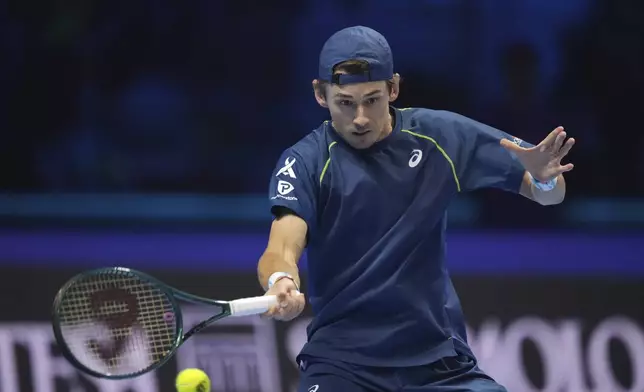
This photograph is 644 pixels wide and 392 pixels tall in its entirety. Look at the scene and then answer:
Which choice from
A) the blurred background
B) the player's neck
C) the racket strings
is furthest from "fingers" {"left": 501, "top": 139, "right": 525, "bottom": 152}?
the blurred background

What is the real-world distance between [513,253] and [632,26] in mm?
2205

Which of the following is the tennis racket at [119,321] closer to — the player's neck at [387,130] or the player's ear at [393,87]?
the player's neck at [387,130]

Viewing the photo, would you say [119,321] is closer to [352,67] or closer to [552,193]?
[352,67]

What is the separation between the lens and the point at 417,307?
489 cm

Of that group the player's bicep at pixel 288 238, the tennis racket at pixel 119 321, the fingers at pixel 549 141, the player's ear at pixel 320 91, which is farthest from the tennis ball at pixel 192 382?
the fingers at pixel 549 141

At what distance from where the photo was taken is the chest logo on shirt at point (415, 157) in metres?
5.02

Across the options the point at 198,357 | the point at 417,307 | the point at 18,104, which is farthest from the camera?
the point at 18,104

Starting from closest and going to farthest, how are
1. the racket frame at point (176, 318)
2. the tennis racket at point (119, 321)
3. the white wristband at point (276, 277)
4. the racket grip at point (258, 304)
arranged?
the racket grip at point (258, 304), the white wristband at point (276, 277), the racket frame at point (176, 318), the tennis racket at point (119, 321)

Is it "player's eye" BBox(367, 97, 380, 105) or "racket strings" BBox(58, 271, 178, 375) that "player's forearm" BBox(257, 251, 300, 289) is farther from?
"player's eye" BBox(367, 97, 380, 105)

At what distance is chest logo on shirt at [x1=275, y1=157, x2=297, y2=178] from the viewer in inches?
194

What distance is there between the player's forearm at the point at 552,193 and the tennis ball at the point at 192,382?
223 centimetres

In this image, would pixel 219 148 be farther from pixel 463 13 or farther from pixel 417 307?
pixel 417 307

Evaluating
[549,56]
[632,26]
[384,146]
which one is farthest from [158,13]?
A: [384,146]

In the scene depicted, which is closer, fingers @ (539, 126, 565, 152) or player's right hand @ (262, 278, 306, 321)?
player's right hand @ (262, 278, 306, 321)
